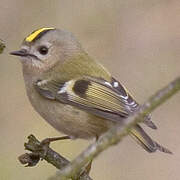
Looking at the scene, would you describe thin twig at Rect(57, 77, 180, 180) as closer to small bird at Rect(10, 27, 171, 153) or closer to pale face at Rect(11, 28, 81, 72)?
small bird at Rect(10, 27, 171, 153)

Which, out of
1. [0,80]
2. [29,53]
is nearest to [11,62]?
[0,80]

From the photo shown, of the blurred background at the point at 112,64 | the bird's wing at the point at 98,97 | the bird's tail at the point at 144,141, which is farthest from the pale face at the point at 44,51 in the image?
the blurred background at the point at 112,64

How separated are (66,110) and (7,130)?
2.39m

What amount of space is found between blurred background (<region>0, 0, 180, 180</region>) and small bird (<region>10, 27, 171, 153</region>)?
171 cm

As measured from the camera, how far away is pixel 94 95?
3098 millimetres

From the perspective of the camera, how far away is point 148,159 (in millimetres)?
5520

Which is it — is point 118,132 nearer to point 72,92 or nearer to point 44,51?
point 72,92

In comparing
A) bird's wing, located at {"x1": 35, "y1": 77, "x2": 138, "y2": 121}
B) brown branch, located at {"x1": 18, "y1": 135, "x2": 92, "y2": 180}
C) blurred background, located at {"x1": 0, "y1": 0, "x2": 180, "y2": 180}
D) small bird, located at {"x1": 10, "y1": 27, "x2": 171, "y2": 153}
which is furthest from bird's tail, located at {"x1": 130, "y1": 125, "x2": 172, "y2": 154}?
blurred background, located at {"x1": 0, "y1": 0, "x2": 180, "y2": 180}

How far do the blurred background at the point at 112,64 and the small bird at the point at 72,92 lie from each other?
5.62 ft

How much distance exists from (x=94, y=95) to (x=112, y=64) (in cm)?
293

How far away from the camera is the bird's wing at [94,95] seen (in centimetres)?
302

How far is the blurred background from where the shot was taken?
5266mm

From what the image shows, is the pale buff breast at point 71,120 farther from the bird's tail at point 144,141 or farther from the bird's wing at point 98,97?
the bird's tail at point 144,141

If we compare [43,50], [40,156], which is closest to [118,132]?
[40,156]
